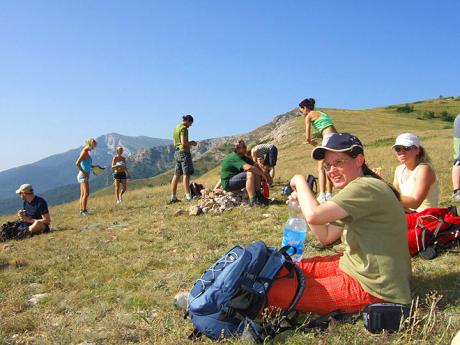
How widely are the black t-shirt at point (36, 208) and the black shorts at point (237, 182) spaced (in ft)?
19.1

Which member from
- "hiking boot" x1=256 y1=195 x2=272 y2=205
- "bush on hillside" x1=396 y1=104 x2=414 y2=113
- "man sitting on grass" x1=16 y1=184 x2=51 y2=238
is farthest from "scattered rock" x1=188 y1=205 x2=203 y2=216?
"bush on hillside" x1=396 y1=104 x2=414 y2=113

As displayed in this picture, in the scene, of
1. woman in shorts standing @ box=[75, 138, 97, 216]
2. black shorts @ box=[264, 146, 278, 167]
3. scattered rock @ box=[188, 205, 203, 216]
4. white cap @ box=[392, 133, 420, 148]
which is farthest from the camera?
black shorts @ box=[264, 146, 278, 167]

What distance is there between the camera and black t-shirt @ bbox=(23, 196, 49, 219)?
12.6 metres

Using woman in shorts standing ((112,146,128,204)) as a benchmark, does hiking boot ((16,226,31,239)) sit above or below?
below

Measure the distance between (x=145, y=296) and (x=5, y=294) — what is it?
283cm

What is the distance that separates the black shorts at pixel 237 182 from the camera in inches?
475

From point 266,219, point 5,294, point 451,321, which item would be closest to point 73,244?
point 5,294

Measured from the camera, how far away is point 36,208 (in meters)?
12.6

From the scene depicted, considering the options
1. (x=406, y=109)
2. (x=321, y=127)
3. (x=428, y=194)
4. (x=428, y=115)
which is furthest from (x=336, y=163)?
(x=406, y=109)

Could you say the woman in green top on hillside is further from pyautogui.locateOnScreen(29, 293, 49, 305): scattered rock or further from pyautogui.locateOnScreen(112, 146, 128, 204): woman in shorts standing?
pyautogui.locateOnScreen(112, 146, 128, 204): woman in shorts standing

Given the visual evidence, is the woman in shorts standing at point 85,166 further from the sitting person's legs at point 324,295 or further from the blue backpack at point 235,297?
the sitting person's legs at point 324,295

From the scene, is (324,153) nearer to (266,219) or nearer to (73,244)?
(266,219)

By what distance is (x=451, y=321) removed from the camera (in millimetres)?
4148

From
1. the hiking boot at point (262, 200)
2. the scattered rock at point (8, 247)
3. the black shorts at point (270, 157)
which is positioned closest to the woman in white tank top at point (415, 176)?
the hiking boot at point (262, 200)
